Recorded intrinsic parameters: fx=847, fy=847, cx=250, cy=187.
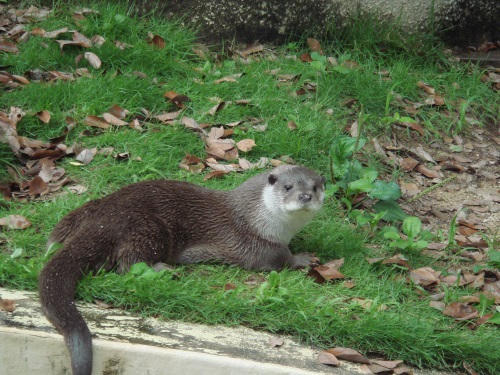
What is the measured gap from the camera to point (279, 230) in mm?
4332

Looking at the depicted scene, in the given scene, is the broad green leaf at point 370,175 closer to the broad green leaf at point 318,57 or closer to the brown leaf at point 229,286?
the brown leaf at point 229,286

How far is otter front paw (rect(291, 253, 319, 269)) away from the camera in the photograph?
427cm

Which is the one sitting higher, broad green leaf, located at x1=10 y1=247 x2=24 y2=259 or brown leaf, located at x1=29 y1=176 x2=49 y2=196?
brown leaf, located at x1=29 y1=176 x2=49 y2=196

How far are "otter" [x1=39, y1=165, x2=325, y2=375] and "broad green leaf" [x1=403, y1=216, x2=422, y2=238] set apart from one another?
552 millimetres

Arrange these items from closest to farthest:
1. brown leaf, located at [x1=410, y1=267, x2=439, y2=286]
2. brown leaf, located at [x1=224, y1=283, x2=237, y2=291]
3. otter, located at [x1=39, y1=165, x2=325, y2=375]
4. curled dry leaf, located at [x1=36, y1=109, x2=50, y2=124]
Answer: otter, located at [x1=39, y1=165, x2=325, y2=375] < brown leaf, located at [x1=224, y1=283, x2=237, y2=291] < brown leaf, located at [x1=410, y1=267, x2=439, y2=286] < curled dry leaf, located at [x1=36, y1=109, x2=50, y2=124]

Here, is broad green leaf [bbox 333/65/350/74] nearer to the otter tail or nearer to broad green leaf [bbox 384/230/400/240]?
broad green leaf [bbox 384/230/400/240]

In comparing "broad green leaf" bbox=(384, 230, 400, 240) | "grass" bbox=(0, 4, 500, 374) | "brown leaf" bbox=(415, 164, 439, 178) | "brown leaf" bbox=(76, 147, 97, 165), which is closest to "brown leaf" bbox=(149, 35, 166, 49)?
"grass" bbox=(0, 4, 500, 374)

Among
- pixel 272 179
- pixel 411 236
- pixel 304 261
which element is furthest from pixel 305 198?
pixel 411 236

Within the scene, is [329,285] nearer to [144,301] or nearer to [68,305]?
[144,301]

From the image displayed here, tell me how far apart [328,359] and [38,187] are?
194 centimetres

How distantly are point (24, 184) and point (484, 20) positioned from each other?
12.9ft

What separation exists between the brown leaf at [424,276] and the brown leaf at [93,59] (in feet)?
8.24

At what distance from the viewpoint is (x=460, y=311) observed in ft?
13.2

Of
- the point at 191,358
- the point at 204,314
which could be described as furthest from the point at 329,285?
the point at 191,358
